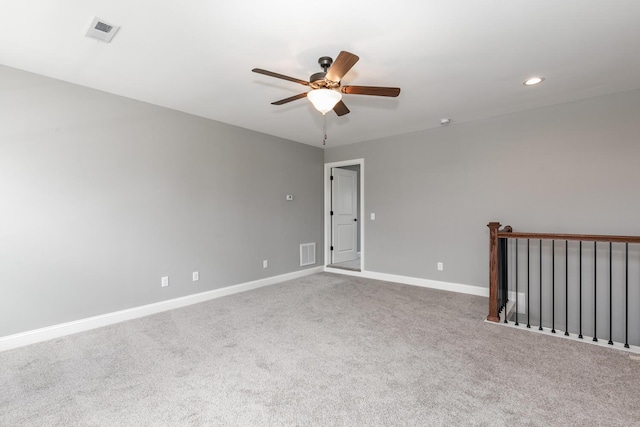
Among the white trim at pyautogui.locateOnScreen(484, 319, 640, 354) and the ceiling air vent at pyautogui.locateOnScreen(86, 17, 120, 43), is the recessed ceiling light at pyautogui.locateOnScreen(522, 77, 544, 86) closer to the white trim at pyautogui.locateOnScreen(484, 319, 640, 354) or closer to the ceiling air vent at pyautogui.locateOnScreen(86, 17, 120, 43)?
the white trim at pyautogui.locateOnScreen(484, 319, 640, 354)

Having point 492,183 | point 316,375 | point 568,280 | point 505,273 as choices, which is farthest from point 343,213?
point 316,375

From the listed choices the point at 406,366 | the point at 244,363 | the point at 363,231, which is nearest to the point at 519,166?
the point at 363,231

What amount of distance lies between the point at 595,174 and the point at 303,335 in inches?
144

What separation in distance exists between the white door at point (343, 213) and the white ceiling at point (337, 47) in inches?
108

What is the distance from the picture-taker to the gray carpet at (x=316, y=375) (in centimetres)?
178

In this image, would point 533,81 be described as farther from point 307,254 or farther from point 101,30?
point 307,254

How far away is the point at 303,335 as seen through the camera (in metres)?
2.89

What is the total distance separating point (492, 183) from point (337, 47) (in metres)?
2.95

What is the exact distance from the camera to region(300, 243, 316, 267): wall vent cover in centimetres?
544

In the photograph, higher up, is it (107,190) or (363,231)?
(107,190)

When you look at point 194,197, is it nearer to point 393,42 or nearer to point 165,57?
point 165,57

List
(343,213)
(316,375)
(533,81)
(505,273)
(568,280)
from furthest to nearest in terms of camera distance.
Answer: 1. (343,213)
2. (505,273)
3. (568,280)
4. (533,81)
5. (316,375)

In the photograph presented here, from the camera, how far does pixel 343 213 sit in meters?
6.32

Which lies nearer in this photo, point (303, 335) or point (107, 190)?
point (303, 335)
